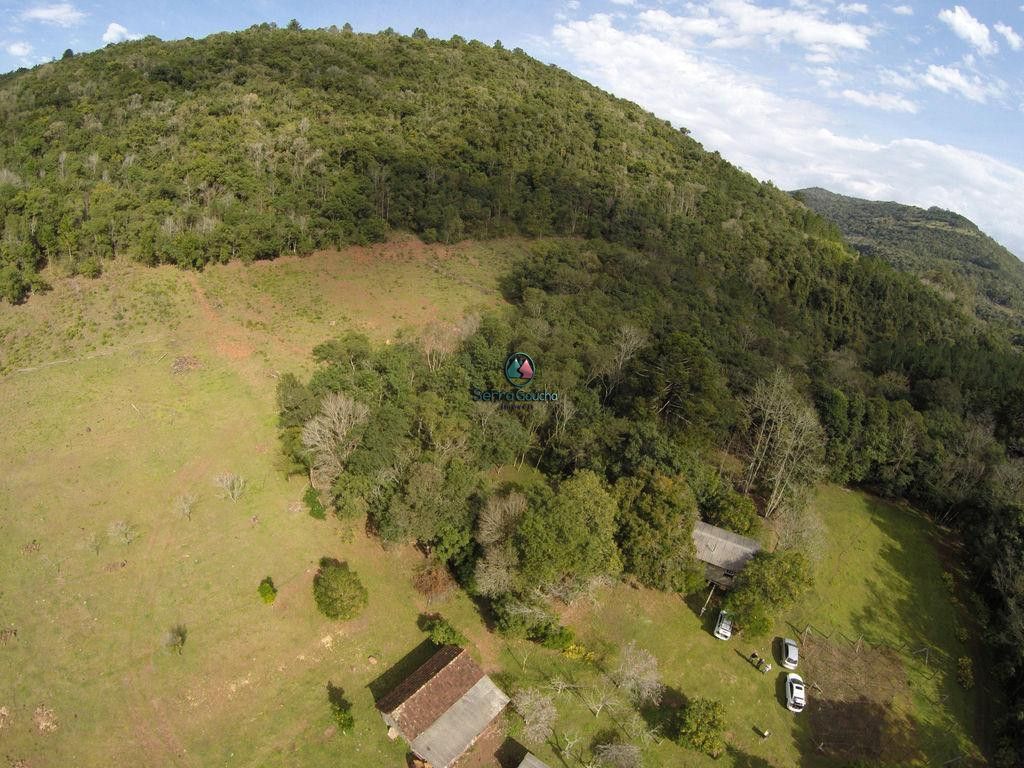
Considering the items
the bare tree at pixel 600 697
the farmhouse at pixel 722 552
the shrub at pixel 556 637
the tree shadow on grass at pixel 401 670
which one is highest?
the farmhouse at pixel 722 552

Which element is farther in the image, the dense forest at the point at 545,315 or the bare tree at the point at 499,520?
the dense forest at the point at 545,315

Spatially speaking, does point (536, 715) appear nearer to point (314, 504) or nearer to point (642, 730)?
point (642, 730)

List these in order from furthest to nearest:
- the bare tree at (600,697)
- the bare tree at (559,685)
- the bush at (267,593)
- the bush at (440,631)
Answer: the bush at (267,593) < the bush at (440,631) < the bare tree at (559,685) < the bare tree at (600,697)

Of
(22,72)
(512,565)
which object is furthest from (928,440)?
(22,72)

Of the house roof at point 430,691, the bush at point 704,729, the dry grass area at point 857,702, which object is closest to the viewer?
the house roof at point 430,691

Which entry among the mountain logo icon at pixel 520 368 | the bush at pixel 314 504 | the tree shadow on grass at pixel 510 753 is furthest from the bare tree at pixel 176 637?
the mountain logo icon at pixel 520 368

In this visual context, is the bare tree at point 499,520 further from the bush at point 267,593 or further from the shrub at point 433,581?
the bush at point 267,593

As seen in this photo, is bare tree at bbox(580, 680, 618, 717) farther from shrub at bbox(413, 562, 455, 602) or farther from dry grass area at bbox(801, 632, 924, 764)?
dry grass area at bbox(801, 632, 924, 764)

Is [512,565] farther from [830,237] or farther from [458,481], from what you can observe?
[830,237]
